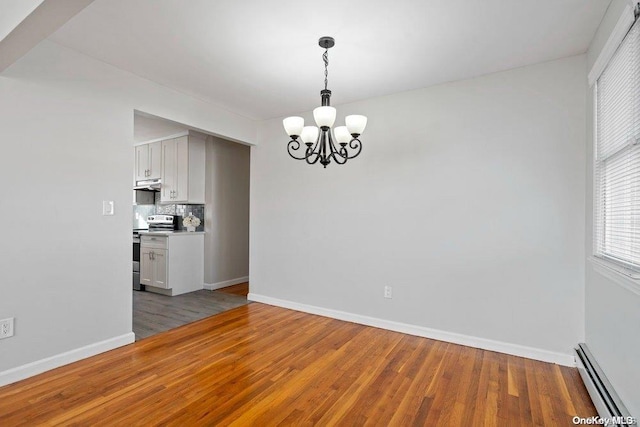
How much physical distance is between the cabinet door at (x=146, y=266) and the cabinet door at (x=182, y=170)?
3.02 ft

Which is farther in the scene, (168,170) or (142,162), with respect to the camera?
(142,162)

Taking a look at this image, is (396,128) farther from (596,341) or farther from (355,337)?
(596,341)

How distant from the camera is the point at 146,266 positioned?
16.2 ft

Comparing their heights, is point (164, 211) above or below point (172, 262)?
above

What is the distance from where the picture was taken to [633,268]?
1.66 metres

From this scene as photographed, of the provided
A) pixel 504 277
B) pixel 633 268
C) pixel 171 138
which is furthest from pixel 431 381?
pixel 171 138

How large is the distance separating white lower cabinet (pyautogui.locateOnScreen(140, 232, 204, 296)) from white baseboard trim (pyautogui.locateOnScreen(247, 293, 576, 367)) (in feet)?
4.75

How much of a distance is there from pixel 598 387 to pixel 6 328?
3823 millimetres

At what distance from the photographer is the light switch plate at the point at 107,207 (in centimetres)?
283

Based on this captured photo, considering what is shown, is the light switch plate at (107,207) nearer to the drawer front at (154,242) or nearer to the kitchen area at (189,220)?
the kitchen area at (189,220)

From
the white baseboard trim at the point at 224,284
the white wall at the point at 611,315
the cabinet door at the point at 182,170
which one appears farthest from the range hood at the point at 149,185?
the white wall at the point at 611,315

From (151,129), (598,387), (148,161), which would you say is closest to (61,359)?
(151,129)

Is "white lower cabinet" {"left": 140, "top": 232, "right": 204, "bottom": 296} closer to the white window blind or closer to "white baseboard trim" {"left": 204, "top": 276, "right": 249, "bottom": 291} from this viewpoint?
"white baseboard trim" {"left": 204, "top": 276, "right": 249, "bottom": 291}

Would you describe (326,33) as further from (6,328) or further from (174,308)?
(174,308)
